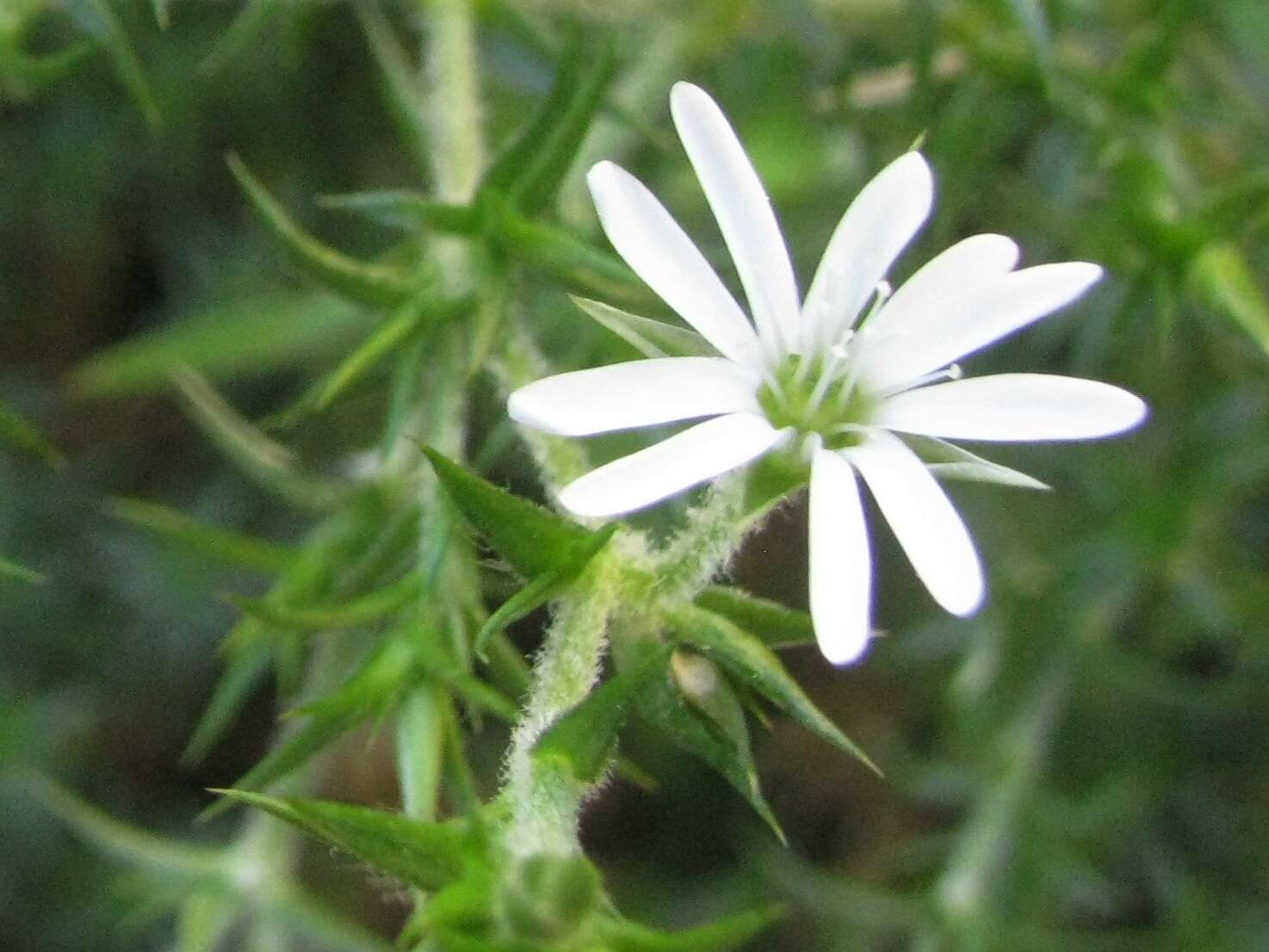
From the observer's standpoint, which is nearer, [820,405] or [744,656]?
[744,656]

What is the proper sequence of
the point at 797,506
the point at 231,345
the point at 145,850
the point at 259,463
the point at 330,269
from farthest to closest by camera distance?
1. the point at 231,345
2. the point at 797,506
3. the point at 145,850
4. the point at 259,463
5. the point at 330,269

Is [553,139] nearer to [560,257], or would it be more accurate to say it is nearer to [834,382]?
[560,257]

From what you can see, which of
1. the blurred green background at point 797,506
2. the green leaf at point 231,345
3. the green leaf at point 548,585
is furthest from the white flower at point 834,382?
the green leaf at point 231,345

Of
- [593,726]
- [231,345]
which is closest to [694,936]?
[593,726]

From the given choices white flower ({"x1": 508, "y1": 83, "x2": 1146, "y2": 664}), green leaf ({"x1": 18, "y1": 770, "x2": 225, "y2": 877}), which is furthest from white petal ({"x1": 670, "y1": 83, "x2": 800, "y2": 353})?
green leaf ({"x1": 18, "y1": 770, "x2": 225, "y2": 877})

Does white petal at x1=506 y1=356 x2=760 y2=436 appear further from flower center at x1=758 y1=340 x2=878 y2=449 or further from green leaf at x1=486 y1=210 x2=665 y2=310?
green leaf at x1=486 y1=210 x2=665 y2=310

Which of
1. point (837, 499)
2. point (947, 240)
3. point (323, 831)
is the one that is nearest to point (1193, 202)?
point (947, 240)

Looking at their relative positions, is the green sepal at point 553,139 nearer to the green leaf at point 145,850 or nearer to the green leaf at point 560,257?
the green leaf at point 560,257
